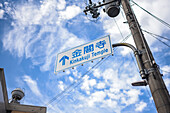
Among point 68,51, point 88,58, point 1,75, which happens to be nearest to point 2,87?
point 1,75

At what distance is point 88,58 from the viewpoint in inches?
192

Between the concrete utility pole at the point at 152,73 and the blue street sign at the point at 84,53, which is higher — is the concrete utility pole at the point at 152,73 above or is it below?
below

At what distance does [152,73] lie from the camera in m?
3.44

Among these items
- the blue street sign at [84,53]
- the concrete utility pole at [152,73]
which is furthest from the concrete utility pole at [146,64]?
the blue street sign at [84,53]

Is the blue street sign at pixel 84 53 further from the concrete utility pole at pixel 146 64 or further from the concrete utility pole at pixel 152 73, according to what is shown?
the concrete utility pole at pixel 152 73

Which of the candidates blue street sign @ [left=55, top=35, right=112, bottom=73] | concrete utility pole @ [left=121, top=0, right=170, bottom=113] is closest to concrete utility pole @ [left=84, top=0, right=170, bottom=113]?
concrete utility pole @ [left=121, top=0, right=170, bottom=113]

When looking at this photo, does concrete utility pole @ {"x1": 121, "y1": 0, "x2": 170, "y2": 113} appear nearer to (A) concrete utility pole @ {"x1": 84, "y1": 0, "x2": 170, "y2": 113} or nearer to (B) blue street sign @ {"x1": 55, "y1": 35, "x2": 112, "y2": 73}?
(A) concrete utility pole @ {"x1": 84, "y1": 0, "x2": 170, "y2": 113}

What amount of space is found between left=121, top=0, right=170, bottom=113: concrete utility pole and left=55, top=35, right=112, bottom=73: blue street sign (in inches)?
38.7

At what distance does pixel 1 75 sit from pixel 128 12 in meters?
5.73

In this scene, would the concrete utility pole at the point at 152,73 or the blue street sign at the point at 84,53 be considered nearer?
the concrete utility pole at the point at 152,73

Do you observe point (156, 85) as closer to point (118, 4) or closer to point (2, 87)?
point (118, 4)

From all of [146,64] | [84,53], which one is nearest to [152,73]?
[146,64]

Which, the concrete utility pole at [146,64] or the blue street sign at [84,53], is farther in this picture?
the blue street sign at [84,53]

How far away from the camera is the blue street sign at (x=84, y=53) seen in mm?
4810
